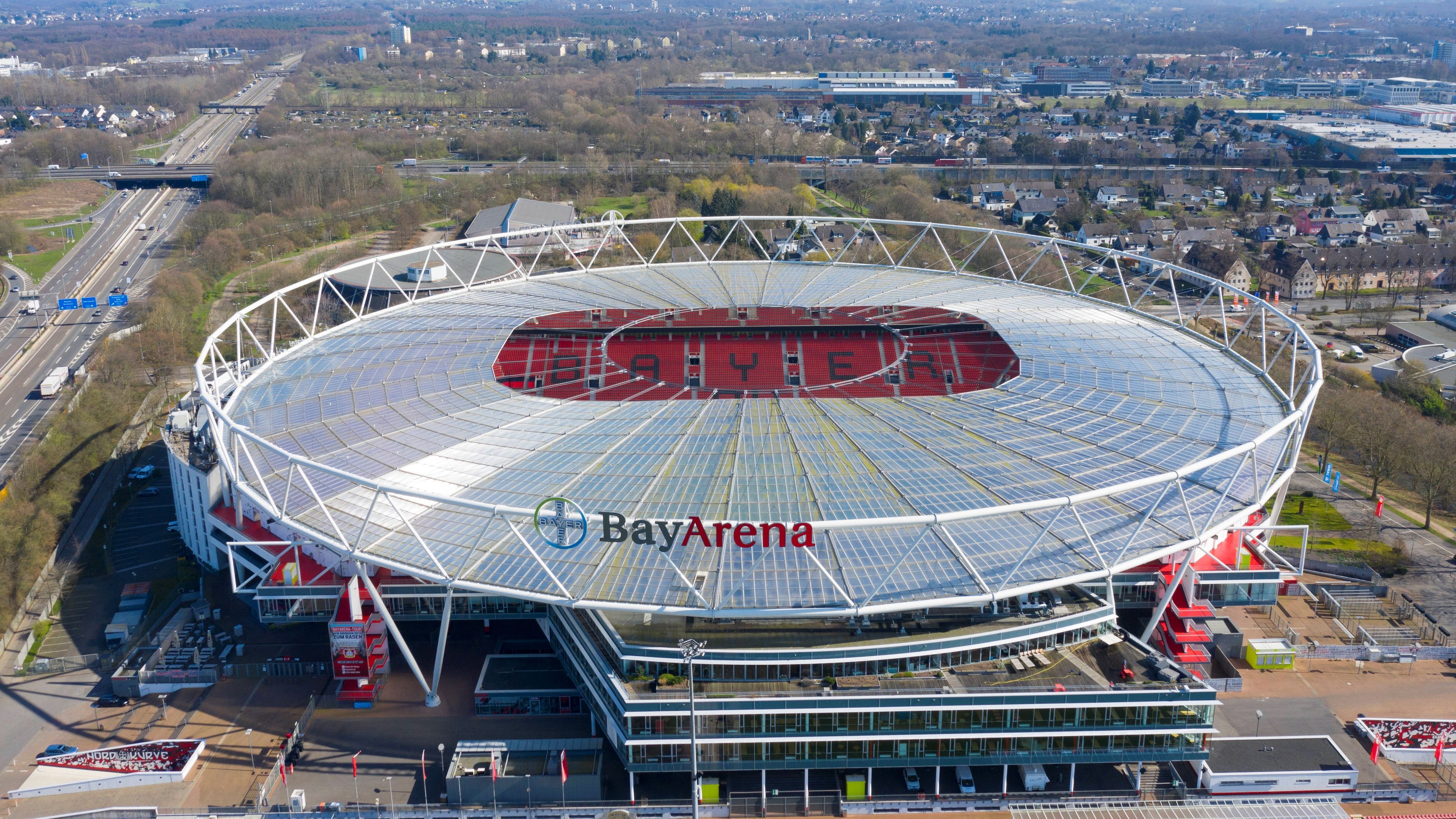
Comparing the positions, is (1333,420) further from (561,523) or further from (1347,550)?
(561,523)

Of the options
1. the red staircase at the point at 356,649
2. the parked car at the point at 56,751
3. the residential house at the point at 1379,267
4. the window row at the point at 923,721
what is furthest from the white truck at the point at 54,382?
the residential house at the point at 1379,267

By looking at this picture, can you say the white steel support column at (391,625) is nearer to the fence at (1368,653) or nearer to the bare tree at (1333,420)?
the fence at (1368,653)

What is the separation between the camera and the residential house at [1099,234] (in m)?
194

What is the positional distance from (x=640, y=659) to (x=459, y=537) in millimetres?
13196

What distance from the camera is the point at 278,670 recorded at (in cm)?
7019

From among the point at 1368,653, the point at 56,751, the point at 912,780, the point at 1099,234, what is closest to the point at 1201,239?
the point at 1099,234

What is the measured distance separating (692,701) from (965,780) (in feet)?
58.9

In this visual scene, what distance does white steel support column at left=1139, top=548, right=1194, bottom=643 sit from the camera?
63.1 metres

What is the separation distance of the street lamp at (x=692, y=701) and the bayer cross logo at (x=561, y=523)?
319 inches

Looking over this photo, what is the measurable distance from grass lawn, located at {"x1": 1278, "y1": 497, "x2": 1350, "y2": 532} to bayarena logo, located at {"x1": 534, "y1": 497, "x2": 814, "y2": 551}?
175 ft

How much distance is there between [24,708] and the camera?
6900cm

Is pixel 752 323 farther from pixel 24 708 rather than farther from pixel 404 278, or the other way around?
pixel 404 278

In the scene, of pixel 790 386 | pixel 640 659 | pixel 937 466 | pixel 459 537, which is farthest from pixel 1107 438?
pixel 459 537

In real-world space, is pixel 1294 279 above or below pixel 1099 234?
below
